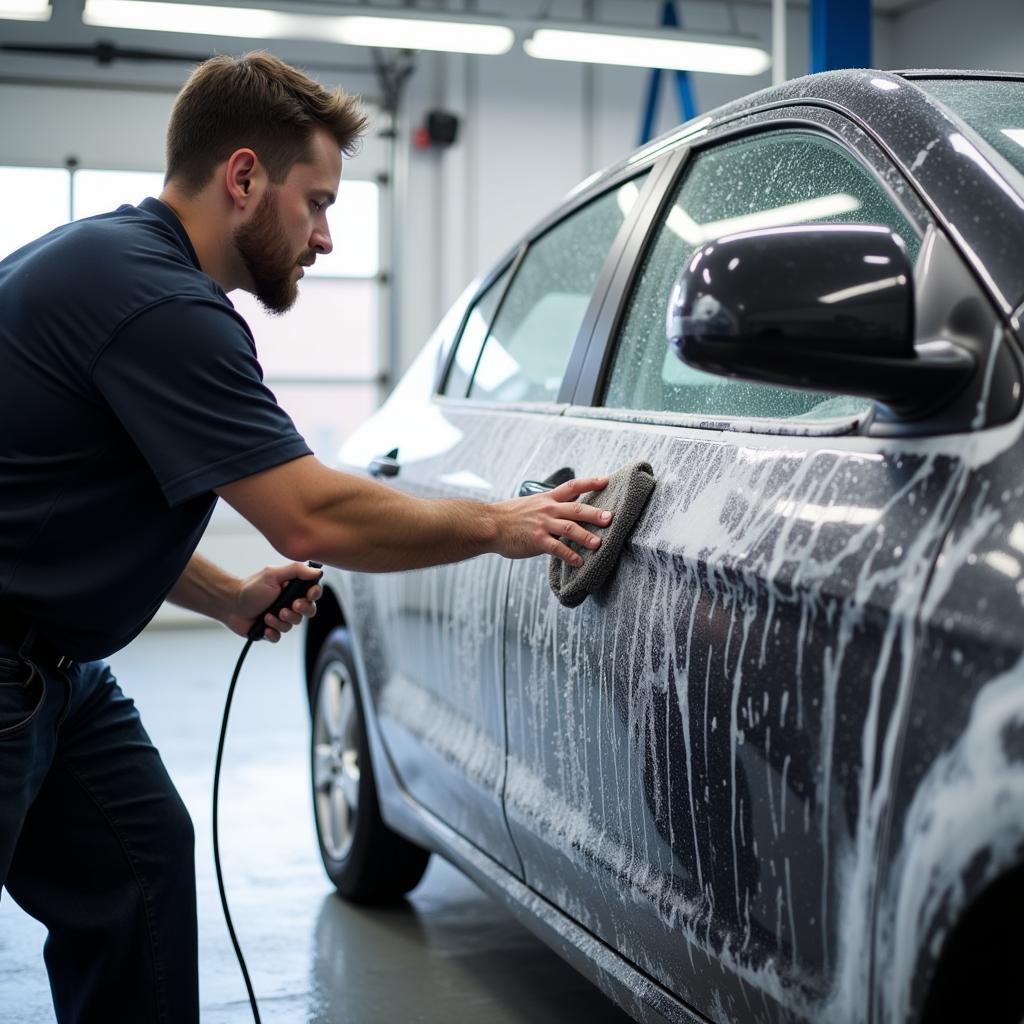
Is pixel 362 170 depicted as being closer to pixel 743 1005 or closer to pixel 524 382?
pixel 524 382

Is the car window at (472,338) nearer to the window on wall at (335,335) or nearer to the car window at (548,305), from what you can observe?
the car window at (548,305)

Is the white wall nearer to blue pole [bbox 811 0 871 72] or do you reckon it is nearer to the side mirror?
blue pole [bbox 811 0 871 72]

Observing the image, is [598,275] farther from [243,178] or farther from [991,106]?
[991,106]

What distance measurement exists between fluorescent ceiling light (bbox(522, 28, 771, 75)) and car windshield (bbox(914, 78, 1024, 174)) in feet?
20.8

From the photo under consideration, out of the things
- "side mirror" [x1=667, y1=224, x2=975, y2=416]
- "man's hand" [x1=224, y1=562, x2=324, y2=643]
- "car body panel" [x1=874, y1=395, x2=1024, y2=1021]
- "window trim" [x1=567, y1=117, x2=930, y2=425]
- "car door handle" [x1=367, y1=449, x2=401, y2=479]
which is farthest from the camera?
"car door handle" [x1=367, y1=449, x2=401, y2=479]

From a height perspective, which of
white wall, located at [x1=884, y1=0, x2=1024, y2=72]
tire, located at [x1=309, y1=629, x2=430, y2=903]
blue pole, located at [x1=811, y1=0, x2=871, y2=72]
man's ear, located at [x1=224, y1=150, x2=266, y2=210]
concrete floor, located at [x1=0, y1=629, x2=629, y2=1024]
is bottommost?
concrete floor, located at [x1=0, y1=629, x2=629, y2=1024]

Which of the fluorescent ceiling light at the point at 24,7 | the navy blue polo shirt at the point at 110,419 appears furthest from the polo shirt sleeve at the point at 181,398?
the fluorescent ceiling light at the point at 24,7

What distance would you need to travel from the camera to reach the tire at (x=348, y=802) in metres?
3.13

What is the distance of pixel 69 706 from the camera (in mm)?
1869

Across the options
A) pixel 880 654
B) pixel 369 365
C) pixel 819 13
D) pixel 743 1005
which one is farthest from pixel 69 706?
pixel 369 365

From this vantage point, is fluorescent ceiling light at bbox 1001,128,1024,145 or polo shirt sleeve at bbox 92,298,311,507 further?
polo shirt sleeve at bbox 92,298,311,507

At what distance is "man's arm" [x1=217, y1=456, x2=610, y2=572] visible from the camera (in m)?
1.69

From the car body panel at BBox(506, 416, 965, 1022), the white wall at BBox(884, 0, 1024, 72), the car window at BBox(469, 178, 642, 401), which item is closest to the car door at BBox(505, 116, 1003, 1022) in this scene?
the car body panel at BBox(506, 416, 965, 1022)

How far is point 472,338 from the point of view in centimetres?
304
